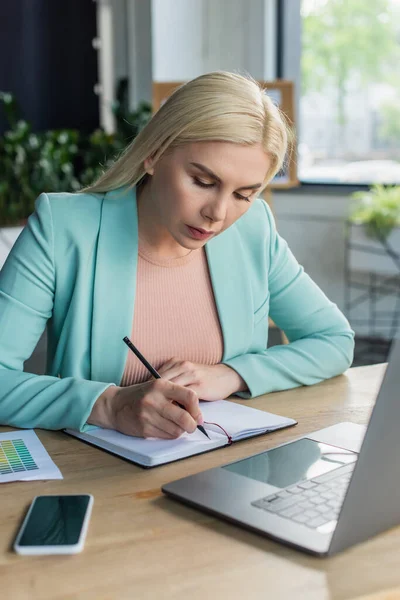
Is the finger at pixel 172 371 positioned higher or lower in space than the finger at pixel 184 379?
higher

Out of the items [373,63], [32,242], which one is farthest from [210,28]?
[32,242]

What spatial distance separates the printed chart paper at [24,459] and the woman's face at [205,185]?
0.45 metres

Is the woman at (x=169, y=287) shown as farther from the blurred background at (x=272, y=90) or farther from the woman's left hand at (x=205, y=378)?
the blurred background at (x=272, y=90)

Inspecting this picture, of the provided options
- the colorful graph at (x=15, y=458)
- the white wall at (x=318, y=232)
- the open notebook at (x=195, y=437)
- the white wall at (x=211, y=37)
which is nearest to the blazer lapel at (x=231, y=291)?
the open notebook at (x=195, y=437)

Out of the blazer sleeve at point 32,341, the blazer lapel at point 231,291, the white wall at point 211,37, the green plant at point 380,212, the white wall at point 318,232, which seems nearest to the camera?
the blazer sleeve at point 32,341

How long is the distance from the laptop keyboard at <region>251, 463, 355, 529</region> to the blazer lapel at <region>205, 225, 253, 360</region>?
2.07 ft

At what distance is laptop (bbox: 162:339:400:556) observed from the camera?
778 millimetres

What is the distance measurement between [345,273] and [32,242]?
3.85 meters

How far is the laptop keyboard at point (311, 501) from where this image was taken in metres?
0.88

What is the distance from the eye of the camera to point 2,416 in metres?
1.28

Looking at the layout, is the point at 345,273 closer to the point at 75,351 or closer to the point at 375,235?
the point at 375,235

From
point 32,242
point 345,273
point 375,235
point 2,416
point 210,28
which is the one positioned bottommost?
point 345,273

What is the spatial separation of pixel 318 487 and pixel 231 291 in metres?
0.70

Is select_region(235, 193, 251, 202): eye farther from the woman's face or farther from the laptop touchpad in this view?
the laptop touchpad
